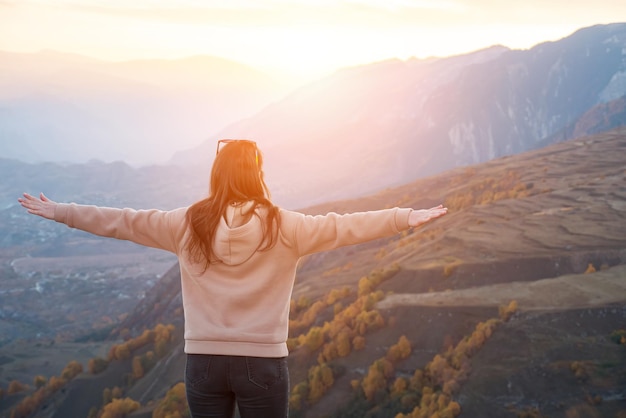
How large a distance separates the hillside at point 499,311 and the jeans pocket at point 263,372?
64.9 ft

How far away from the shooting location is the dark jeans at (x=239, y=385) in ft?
14.0

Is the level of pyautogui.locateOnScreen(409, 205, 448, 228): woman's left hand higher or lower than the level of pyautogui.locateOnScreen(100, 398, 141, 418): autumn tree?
higher

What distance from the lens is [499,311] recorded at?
29.2m

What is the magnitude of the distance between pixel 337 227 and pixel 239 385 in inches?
50.6

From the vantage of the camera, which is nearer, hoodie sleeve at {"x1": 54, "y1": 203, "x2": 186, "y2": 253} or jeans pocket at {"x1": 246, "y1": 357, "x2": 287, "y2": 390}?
jeans pocket at {"x1": 246, "y1": 357, "x2": 287, "y2": 390}

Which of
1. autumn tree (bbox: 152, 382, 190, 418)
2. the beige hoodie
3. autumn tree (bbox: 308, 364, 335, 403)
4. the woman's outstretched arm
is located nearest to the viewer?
the beige hoodie

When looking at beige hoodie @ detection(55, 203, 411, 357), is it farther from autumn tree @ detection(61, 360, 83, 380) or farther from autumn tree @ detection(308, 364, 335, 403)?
autumn tree @ detection(61, 360, 83, 380)

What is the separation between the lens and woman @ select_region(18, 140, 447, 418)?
4332 mm

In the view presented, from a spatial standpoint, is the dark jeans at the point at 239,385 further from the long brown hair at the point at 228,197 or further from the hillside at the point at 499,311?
the hillside at the point at 499,311

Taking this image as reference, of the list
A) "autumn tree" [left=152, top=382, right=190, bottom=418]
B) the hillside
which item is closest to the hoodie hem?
the hillside

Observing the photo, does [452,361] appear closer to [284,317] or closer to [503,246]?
[503,246]

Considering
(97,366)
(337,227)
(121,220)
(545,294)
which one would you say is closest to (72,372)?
(97,366)

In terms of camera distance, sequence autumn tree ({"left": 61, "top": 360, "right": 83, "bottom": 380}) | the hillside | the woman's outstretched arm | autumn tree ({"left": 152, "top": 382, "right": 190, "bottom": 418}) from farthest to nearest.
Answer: autumn tree ({"left": 61, "top": 360, "right": 83, "bottom": 380}) → autumn tree ({"left": 152, "top": 382, "right": 190, "bottom": 418}) → the hillside → the woman's outstretched arm

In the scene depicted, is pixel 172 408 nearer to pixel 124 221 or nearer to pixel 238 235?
pixel 124 221
